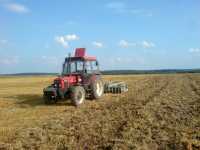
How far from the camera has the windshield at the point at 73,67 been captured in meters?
15.8

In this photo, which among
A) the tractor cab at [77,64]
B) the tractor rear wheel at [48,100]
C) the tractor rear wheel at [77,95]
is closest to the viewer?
the tractor rear wheel at [77,95]

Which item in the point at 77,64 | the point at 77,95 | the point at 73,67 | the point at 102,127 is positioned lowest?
the point at 102,127

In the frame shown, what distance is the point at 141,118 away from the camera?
35.2 ft

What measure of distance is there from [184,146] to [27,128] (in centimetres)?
464

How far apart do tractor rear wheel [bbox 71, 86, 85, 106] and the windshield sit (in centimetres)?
127

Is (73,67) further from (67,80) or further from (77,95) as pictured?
(77,95)

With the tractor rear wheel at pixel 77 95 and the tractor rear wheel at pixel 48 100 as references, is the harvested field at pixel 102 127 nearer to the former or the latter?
the tractor rear wheel at pixel 77 95

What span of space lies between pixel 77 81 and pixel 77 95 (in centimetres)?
125

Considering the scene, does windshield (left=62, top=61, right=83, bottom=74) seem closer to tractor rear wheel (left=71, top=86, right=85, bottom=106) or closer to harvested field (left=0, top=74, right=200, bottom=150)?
tractor rear wheel (left=71, top=86, right=85, bottom=106)

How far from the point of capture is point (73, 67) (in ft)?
52.1

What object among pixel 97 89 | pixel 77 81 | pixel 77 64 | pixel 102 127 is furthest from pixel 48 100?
pixel 102 127

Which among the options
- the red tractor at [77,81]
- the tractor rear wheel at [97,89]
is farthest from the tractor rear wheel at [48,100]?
the tractor rear wheel at [97,89]

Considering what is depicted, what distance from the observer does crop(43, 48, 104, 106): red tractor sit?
47.6 feet

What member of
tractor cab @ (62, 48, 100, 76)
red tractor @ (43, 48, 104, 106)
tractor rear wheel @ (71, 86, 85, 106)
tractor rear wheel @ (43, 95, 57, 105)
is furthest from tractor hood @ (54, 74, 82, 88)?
tractor rear wheel @ (43, 95, 57, 105)
